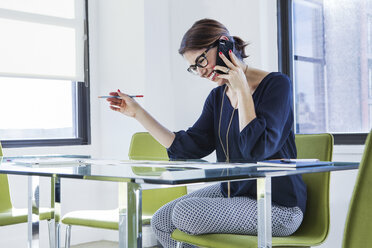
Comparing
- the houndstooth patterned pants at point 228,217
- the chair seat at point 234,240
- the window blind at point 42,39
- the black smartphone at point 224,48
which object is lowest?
the chair seat at point 234,240

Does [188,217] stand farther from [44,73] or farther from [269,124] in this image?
[44,73]

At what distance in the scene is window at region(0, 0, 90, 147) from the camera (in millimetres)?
3408

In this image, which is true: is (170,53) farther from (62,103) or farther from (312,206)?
(312,206)

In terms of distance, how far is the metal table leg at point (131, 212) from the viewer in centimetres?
117

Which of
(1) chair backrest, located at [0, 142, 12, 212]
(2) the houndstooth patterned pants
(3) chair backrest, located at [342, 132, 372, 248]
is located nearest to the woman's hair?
(2) the houndstooth patterned pants

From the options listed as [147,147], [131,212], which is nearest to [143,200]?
[147,147]

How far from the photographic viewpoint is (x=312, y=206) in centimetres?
180

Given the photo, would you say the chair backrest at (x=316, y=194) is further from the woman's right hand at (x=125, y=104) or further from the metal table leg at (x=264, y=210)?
Result: the woman's right hand at (x=125, y=104)

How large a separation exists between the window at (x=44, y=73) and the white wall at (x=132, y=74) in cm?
9

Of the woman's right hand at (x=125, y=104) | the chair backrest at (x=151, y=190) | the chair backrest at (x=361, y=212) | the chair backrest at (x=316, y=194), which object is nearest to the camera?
the chair backrest at (x=361, y=212)

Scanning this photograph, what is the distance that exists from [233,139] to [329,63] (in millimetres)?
1369

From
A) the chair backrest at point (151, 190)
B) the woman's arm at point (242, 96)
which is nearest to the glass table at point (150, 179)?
the woman's arm at point (242, 96)

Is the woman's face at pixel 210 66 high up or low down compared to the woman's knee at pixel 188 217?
up

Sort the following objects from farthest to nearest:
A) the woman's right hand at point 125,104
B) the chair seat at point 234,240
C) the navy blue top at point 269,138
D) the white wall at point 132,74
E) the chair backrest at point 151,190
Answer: the white wall at point 132,74 < the chair backrest at point 151,190 < the woman's right hand at point 125,104 < the navy blue top at point 269,138 < the chair seat at point 234,240
